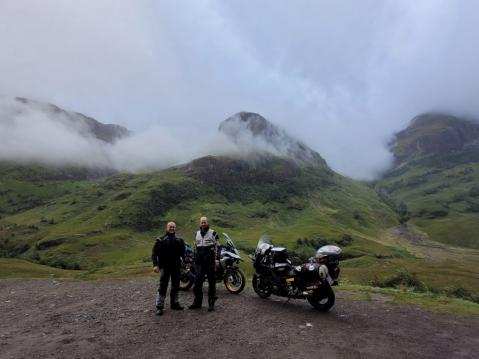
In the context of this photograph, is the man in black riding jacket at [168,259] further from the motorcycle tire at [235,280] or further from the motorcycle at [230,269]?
the motorcycle tire at [235,280]

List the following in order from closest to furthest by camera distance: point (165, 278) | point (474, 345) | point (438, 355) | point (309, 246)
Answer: point (438, 355)
point (474, 345)
point (165, 278)
point (309, 246)

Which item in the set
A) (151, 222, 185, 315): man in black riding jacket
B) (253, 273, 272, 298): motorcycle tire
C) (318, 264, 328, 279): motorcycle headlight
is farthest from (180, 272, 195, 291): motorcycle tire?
(318, 264, 328, 279): motorcycle headlight

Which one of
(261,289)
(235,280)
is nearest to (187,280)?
(235,280)

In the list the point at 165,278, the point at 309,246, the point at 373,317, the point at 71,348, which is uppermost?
the point at 309,246

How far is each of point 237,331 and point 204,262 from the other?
13.2 ft

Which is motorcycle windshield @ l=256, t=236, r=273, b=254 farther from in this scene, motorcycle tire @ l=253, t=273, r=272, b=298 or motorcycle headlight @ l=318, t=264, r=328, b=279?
motorcycle headlight @ l=318, t=264, r=328, b=279

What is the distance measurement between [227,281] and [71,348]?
9463 mm

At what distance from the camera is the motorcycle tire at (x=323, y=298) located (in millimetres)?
16953

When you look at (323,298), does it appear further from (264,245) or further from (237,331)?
(237,331)

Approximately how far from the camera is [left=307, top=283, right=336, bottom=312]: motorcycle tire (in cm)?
1695

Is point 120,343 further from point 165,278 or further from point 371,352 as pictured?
point 371,352

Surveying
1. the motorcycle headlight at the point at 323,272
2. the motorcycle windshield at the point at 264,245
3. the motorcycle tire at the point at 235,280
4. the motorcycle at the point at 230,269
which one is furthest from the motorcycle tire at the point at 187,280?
the motorcycle headlight at the point at 323,272

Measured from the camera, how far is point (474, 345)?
43.0 ft

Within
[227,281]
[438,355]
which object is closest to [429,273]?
[227,281]
